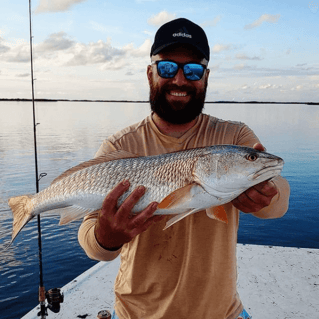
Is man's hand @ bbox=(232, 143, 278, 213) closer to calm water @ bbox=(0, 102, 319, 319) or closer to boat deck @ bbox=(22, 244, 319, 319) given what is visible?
boat deck @ bbox=(22, 244, 319, 319)

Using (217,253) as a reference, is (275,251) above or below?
below

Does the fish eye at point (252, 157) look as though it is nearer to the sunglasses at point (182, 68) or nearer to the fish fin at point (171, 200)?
the fish fin at point (171, 200)

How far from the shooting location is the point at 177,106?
9.36 feet

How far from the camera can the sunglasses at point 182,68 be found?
2.90 metres

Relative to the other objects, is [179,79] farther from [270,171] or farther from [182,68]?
[270,171]

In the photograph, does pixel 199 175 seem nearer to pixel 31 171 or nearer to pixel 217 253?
pixel 217 253

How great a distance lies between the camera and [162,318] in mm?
2482

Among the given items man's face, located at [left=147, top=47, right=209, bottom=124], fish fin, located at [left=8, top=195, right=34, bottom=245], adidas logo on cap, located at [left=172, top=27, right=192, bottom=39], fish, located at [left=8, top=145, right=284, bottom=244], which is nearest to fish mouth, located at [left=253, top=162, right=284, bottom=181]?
fish, located at [left=8, top=145, right=284, bottom=244]

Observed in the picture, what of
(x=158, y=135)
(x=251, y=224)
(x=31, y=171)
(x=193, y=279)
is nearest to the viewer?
(x=193, y=279)

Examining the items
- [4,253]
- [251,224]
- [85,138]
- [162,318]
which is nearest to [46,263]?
[4,253]

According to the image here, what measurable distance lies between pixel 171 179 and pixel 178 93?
81cm

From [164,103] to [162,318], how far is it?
1.72 m

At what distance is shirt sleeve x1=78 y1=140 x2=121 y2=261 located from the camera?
2539 millimetres

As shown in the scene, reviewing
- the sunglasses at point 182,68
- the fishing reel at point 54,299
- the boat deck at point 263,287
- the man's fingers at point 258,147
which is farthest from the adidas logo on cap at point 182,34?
the boat deck at point 263,287
